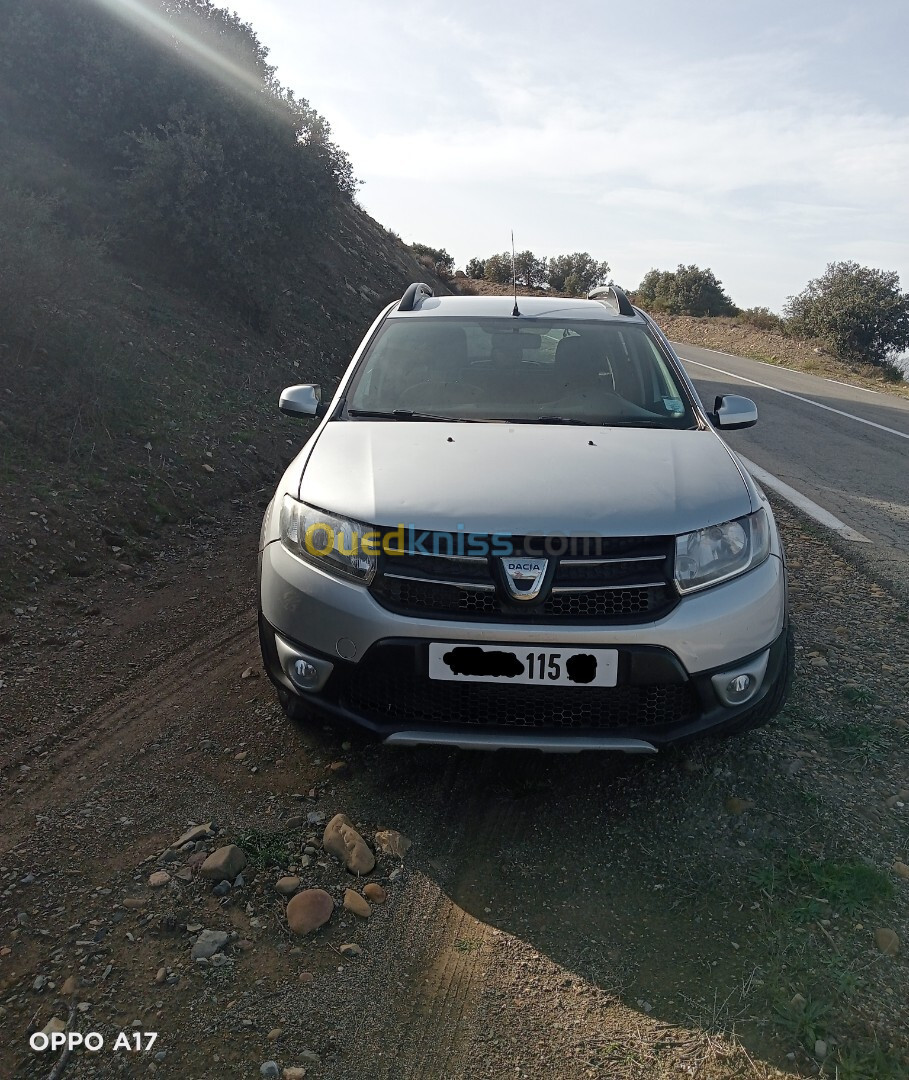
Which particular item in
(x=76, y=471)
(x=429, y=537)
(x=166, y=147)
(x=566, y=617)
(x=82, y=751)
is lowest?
(x=82, y=751)

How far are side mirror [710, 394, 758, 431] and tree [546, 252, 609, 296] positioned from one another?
1396 inches

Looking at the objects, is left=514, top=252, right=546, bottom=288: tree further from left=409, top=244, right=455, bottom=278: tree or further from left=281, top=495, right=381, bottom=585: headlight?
left=281, top=495, right=381, bottom=585: headlight

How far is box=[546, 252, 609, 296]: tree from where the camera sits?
38312 mm

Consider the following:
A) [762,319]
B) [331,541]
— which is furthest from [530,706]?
[762,319]

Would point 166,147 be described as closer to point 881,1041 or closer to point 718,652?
point 718,652

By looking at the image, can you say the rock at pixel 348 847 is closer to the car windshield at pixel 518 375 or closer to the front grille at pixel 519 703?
the front grille at pixel 519 703

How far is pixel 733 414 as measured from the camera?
3.97 m

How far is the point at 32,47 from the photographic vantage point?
10.7m

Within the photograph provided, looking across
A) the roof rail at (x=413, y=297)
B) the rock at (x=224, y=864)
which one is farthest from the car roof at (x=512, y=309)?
the rock at (x=224, y=864)

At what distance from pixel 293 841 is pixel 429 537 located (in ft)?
3.40

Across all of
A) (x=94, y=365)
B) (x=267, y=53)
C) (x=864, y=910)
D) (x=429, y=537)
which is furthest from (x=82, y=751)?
(x=267, y=53)

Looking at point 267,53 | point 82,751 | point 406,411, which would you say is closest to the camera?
point 82,751

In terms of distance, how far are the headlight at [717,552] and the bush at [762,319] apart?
29951mm

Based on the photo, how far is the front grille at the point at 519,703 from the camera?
2.62m
